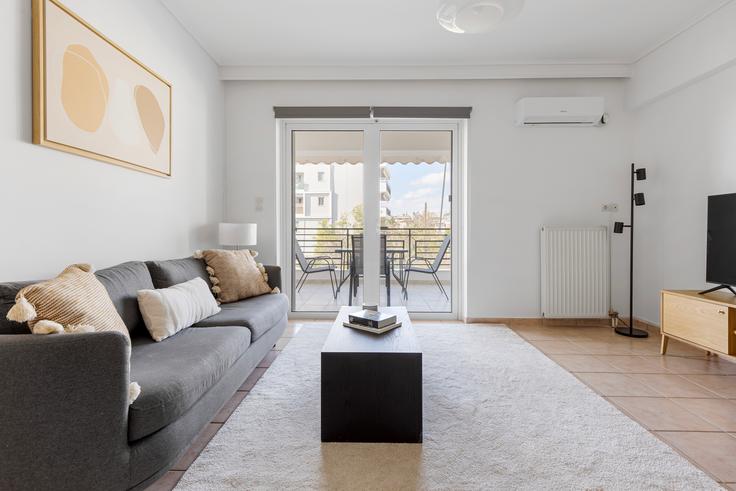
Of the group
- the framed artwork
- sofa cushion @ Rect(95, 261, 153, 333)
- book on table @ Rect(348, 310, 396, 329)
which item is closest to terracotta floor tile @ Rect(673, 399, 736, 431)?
book on table @ Rect(348, 310, 396, 329)

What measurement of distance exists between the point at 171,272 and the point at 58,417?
4.51ft

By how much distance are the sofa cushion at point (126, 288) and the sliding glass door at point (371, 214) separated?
2122 millimetres

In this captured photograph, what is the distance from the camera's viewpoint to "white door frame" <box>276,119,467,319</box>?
13.5 ft

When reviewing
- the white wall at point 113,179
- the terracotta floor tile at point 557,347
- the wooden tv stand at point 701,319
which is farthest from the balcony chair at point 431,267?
the white wall at point 113,179

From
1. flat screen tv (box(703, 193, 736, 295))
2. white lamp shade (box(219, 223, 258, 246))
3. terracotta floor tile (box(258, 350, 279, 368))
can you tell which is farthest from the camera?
white lamp shade (box(219, 223, 258, 246))

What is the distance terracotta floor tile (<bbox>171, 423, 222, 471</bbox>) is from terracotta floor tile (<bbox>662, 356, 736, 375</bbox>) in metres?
3.07

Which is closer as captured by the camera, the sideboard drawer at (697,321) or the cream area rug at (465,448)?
the cream area rug at (465,448)

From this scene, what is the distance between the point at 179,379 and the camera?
1455 mm

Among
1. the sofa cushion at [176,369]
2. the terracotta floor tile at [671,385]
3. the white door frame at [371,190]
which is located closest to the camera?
the sofa cushion at [176,369]

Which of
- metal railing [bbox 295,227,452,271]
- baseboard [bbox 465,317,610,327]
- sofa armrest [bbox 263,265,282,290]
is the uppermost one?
metal railing [bbox 295,227,452,271]

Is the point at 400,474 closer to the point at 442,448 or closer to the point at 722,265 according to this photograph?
the point at 442,448

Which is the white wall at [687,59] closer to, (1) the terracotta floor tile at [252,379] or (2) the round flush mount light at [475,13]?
(2) the round flush mount light at [475,13]

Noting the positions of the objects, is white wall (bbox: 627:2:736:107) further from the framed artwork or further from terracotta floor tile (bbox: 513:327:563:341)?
the framed artwork

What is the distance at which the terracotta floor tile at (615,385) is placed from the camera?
7.57 ft
